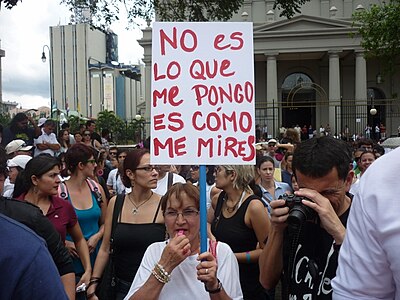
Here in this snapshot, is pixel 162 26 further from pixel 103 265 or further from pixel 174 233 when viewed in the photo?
pixel 103 265

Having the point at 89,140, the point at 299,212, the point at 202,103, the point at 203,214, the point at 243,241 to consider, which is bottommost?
the point at 243,241

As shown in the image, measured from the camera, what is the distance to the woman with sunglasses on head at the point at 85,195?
470 cm

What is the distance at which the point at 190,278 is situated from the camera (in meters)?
2.87

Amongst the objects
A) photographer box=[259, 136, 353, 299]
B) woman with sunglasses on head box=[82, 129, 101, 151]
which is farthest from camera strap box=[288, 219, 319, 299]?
woman with sunglasses on head box=[82, 129, 101, 151]

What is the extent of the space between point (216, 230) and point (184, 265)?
1.22 meters

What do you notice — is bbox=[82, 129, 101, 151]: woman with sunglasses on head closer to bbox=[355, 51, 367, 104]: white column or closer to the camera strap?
the camera strap

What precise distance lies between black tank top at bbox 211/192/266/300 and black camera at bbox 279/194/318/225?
184 cm

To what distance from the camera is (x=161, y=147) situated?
289 centimetres

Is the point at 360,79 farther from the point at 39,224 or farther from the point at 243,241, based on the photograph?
the point at 39,224

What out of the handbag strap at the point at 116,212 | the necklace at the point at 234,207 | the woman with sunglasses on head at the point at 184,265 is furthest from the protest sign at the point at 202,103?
the necklace at the point at 234,207

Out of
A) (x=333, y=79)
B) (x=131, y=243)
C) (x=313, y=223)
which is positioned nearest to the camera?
(x=313, y=223)

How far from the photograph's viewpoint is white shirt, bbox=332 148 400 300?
1341mm

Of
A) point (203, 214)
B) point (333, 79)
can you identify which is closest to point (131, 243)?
point (203, 214)

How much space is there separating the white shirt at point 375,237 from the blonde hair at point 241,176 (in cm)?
283
